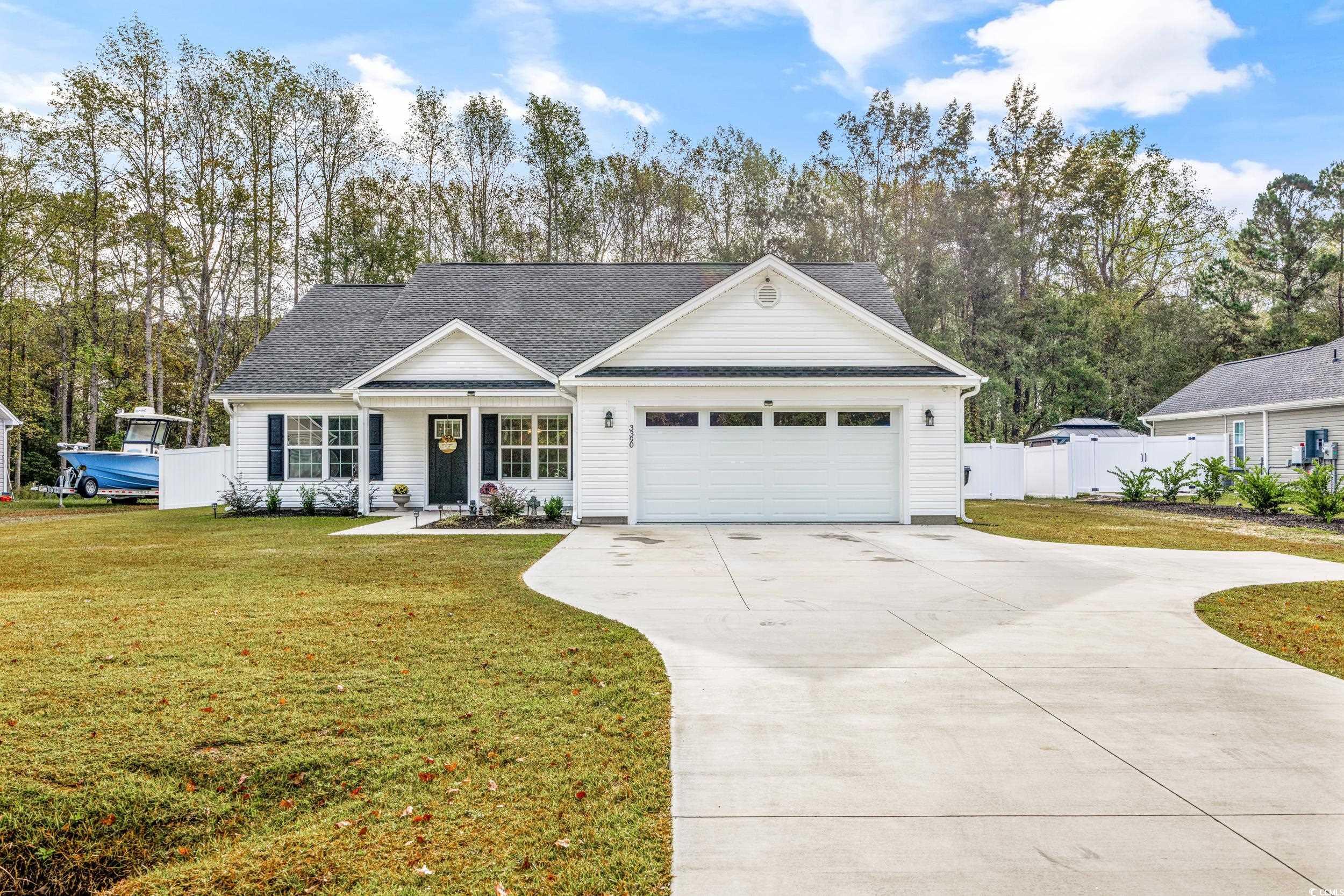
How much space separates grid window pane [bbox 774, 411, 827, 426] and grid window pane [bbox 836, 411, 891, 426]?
0.32 meters

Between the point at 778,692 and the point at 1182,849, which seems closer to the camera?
the point at 1182,849

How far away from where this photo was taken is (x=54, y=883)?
2.62 m

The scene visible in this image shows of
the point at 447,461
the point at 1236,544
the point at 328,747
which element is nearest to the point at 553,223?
the point at 447,461

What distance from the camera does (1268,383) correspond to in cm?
2300

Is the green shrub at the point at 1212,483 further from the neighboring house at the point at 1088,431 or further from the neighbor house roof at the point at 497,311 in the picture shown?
the neighbor house roof at the point at 497,311

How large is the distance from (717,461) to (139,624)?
9.71 metres

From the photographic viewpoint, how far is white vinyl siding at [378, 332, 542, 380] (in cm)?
1521

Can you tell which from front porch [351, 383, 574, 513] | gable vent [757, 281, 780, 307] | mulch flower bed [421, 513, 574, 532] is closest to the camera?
mulch flower bed [421, 513, 574, 532]

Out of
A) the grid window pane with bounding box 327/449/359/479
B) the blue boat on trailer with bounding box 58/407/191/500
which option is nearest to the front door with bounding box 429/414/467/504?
the grid window pane with bounding box 327/449/359/479

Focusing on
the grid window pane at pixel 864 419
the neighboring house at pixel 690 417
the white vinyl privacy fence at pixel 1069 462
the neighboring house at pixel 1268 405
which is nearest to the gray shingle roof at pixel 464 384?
the neighboring house at pixel 690 417

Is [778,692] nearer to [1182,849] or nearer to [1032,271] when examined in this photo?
[1182,849]

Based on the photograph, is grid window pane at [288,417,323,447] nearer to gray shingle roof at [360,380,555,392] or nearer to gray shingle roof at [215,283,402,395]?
gray shingle roof at [215,283,402,395]

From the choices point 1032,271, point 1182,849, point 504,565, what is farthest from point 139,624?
point 1032,271

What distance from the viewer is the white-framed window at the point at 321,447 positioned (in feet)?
52.2
